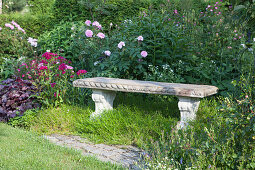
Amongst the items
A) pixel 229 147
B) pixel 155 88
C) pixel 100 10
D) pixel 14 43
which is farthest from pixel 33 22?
pixel 229 147

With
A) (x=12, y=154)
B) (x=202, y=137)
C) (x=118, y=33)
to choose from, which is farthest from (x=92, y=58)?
(x=202, y=137)

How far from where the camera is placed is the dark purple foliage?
4715 millimetres

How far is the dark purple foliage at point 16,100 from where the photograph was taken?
4.72 metres

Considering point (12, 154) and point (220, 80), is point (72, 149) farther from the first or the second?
point (220, 80)

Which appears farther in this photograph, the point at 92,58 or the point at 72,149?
the point at 92,58

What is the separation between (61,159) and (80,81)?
151 centimetres

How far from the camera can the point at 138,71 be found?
552 cm

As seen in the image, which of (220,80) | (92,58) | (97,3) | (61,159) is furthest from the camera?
(97,3)

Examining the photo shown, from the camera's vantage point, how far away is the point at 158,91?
3.93 meters

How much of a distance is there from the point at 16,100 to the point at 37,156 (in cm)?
183

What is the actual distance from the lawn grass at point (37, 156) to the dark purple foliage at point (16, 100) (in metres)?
0.82

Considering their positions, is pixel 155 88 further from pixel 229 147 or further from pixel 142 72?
pixel 142 72

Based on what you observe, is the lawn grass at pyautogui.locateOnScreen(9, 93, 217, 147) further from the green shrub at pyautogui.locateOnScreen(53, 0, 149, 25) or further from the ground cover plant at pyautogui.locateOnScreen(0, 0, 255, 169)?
the green shrub at pyautogui.locateOnScreen(53, 0, 149, 25)

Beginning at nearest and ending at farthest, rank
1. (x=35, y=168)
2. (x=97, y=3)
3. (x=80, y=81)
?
(x=35, y=168)
(x=80, y=81)
(x=97, y=3)
